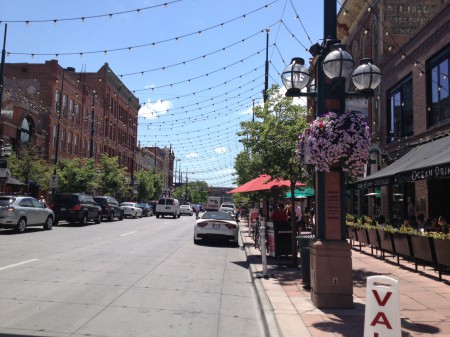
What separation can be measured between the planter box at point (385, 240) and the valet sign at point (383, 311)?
28.2ft

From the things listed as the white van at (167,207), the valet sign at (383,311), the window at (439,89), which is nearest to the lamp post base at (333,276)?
the valet sign at (383,311)

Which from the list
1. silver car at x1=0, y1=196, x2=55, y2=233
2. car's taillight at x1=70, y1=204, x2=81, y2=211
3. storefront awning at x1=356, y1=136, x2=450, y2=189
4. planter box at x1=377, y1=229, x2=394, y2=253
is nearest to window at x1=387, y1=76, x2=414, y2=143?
storefront awning at x1=356, y1=136, x2=450, y2=189

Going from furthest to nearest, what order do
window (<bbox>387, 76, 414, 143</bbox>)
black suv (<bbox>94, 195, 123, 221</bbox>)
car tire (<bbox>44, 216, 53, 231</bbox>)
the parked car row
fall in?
black suv (<bbox>94, 195, 123, 221</bbox>), car tire (<bbox>44, 216, 53, 231</bbox>), window (<bbox>387, 76, 414, 143</bbox>), the parked car row

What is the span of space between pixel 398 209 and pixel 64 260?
15689 mm

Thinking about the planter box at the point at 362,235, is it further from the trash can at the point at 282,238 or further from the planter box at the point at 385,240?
the trash can at the point at 282,238

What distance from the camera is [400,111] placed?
70.1 feet

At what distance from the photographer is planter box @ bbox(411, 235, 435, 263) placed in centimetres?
980

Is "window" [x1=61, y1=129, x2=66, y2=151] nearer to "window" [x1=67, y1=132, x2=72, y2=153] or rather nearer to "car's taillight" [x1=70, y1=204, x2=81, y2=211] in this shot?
"window" [x1=67, y1=132, x2=72, y2=153]

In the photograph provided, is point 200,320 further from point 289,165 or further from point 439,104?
point 439,104

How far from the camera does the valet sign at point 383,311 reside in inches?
160

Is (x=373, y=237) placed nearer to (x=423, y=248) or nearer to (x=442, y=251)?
(x=423, y=248)

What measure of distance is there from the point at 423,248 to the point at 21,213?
15.9 metres

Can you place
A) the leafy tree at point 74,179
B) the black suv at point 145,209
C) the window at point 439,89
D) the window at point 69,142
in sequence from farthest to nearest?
the black suv at point 145,209 → the window at point 69,142 → the leafy tree at point 74,179 → the window at point 439,89

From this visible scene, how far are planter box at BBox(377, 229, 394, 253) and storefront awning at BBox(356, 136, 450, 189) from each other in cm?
176
